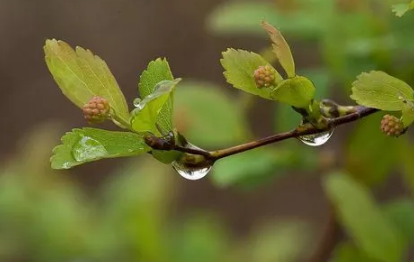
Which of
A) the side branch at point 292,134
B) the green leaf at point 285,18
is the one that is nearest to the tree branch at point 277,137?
the side branch at point 292,134

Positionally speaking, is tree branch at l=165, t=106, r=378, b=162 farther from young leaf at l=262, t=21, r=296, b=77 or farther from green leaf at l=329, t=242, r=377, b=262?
green leaf at l=329, t=242, r=377, b=262

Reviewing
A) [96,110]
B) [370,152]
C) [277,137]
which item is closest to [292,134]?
[277,137]

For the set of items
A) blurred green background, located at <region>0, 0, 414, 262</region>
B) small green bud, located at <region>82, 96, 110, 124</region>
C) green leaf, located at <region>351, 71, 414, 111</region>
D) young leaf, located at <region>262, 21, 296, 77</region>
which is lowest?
blurred green background, located at <region>0, 0, 414, 262</region>

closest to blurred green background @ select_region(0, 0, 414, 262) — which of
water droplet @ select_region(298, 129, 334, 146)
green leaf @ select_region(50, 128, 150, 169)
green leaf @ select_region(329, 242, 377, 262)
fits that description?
green leaf @ select_region(329, 242, 377, 262)

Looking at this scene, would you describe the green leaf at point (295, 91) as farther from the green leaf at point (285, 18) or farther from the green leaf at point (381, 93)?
the green leaf at point (285, 18)

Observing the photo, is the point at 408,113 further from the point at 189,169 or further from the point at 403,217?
the point at 403,217

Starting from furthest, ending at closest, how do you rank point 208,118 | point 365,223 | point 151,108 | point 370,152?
1. point 208,118
2. point 370,152
3. point 365,223
4. point 151,108
